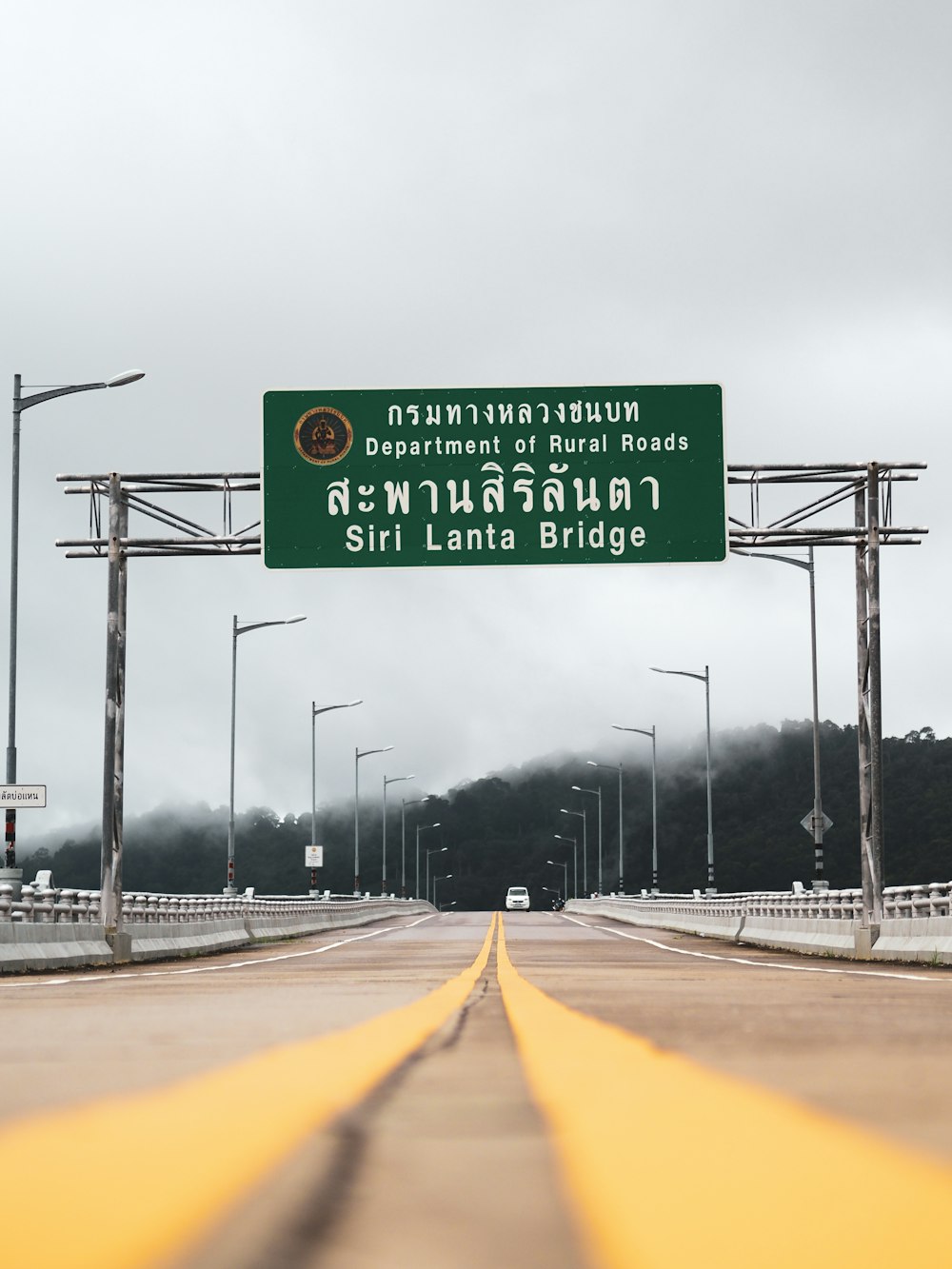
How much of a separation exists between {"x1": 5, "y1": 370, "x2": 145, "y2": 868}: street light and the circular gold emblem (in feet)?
18.4

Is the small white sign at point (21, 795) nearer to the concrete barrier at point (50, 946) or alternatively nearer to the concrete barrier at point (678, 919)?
the concrete barrier at point (50, 946)

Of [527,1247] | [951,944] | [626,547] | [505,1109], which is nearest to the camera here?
[527,1247]

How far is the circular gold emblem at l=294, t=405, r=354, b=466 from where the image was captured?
3098cm

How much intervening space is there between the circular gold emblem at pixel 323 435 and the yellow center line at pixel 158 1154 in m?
24.7

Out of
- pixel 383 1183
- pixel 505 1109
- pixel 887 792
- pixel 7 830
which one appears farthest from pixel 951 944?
pixel 887 792

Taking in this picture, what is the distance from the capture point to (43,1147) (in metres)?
3.81

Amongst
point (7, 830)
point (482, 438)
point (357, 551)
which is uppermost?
point (482, 438)

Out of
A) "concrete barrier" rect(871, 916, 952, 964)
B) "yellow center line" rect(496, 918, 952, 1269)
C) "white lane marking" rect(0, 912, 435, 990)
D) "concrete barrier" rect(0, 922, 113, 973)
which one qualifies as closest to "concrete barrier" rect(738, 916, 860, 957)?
"concrete barrier" rect(871, 916, 952, 964)

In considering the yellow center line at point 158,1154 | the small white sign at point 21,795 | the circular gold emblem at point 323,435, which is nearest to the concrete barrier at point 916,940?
the circular gold emblem at point 323,435

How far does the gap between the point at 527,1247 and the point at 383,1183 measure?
614mm

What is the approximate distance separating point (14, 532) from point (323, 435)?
20.6ft

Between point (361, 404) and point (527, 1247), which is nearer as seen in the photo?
point (527, 1247)

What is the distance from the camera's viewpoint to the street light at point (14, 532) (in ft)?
104

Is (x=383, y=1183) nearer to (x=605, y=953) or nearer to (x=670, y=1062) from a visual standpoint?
(x=670, y=1062)
